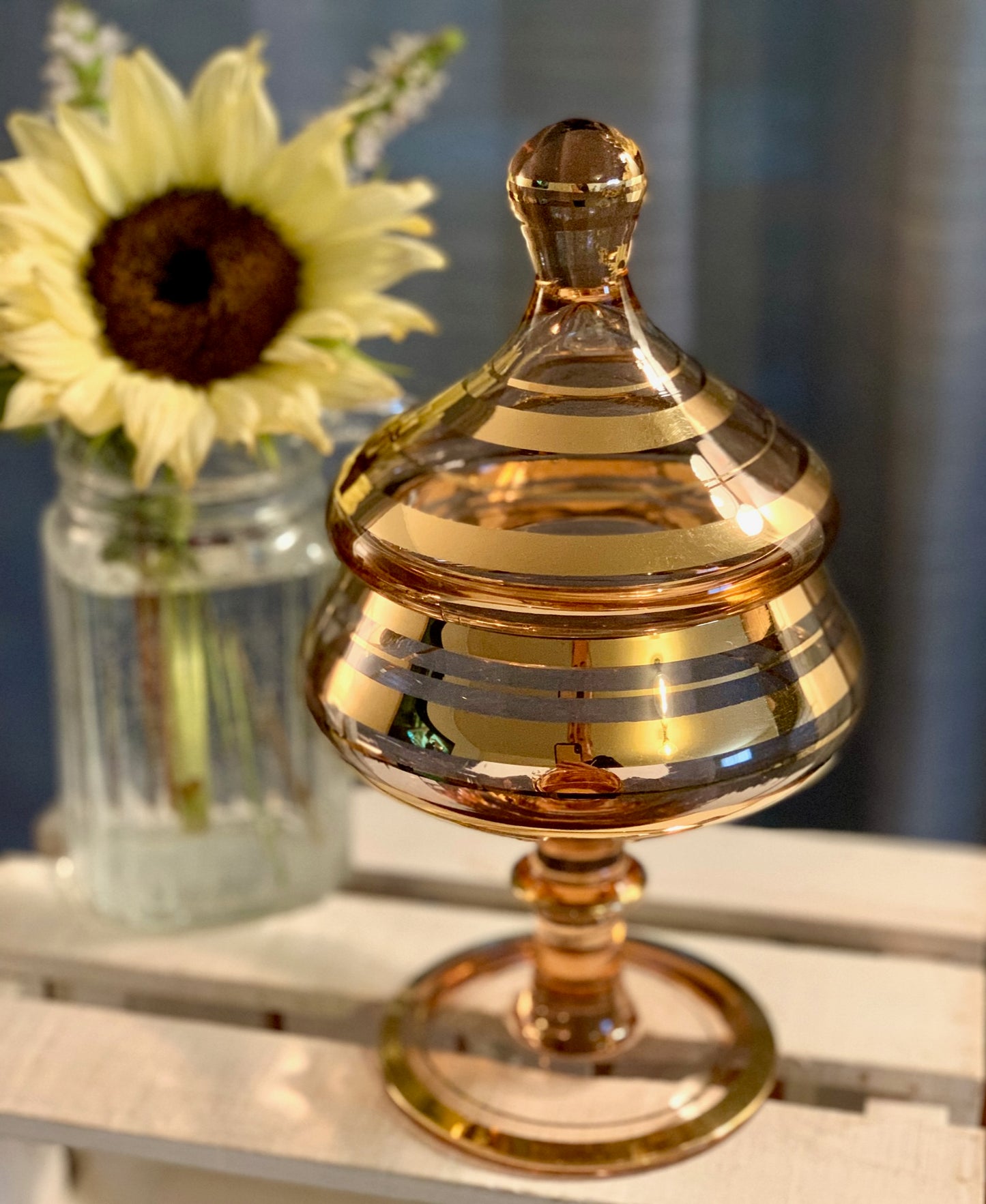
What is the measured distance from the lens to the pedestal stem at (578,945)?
551 millimetres

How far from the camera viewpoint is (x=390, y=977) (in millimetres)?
652

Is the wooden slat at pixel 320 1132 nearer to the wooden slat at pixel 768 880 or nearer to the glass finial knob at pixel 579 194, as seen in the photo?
the wooden slat at pixel 768 880

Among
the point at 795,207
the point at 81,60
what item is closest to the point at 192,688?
the point at 81,60

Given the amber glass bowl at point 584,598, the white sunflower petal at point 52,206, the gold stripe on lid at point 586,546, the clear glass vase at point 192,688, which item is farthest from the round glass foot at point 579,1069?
the white sunflower petal at point 52,206

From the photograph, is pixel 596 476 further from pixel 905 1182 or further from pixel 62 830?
pixel 62 830

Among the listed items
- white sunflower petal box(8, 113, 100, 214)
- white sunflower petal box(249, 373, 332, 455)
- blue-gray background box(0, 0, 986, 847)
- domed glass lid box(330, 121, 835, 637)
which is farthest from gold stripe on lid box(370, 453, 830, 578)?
blue-gray background box(0, 0, 986, 847)

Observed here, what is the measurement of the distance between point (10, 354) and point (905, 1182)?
1.37 feet

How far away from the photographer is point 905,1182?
520mm

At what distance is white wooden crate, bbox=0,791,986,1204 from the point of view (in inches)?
21.0

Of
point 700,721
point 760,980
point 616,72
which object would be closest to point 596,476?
point 700,721

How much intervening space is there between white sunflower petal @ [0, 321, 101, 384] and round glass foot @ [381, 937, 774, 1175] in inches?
11.0

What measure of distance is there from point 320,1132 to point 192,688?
0.20 meters

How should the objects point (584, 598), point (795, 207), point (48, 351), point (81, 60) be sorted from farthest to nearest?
point (795, 207)
point (81, 60)
point (48, 351)
point (584, 598)

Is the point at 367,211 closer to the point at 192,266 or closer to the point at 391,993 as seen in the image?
the point at 192,266
